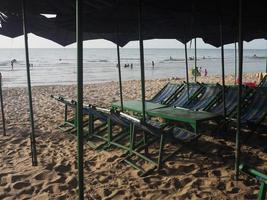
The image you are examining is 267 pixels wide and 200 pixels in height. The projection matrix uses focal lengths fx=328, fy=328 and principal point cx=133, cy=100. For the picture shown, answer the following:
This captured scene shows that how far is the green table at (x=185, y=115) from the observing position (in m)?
5.35

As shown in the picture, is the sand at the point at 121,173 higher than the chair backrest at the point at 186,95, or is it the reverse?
the chair backrest at the point at 186,95

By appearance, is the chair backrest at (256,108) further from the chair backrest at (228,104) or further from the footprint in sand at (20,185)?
the footprint in sand at (20,185)

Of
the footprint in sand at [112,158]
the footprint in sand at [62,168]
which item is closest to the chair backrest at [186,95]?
the footprint in sand at [112,158]

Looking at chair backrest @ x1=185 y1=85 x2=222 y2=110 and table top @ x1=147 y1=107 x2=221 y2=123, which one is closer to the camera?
table top @ x1=147 y1=107 x2=221 y2=123

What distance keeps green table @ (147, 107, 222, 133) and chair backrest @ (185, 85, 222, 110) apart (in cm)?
89

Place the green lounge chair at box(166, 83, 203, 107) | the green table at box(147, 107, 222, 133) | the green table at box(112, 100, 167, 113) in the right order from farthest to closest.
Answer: the green lounge chair at box(166, 83, 203, 107)
the green table at box(112, 100, 167, 113)
the green table at box(147, 107, 222, 133)

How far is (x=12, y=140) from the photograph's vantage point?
6.58 metres

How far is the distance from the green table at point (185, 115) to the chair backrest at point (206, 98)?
A: 89cm

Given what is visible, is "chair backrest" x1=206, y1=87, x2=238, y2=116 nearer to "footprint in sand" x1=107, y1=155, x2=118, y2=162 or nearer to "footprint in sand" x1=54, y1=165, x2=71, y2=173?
"footprint in sand" x1=107, y1=155, x2=118, y2=162

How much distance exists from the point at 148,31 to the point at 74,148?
3204 mm

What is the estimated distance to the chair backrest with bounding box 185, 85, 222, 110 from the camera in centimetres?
711

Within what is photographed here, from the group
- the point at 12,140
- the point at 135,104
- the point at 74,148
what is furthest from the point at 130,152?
the point at 12,140

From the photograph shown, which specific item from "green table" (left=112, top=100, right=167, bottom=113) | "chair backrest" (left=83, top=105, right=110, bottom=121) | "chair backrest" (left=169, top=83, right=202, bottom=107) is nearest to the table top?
"green table" (left=112, top=100, right=167, bottom=113)

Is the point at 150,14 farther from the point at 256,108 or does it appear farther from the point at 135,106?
the point at 256,108
